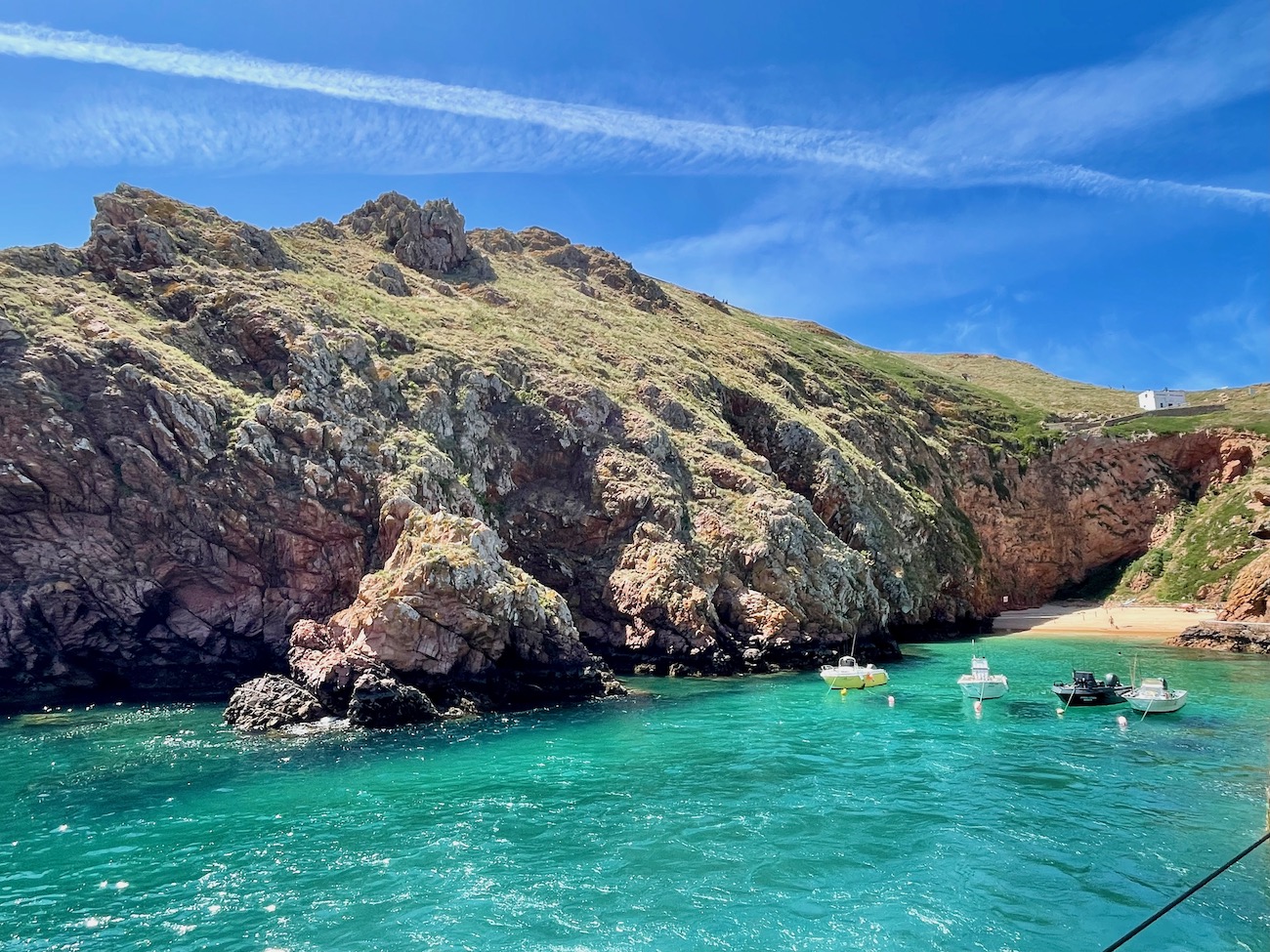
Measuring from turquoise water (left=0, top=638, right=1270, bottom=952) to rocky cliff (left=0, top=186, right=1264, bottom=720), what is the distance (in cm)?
755

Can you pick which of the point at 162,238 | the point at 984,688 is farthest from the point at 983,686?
the point at 162,238

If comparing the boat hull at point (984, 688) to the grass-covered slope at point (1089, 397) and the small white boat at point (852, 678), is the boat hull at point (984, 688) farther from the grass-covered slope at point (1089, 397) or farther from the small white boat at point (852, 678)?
the grass-covered slope at point (1089, 397)

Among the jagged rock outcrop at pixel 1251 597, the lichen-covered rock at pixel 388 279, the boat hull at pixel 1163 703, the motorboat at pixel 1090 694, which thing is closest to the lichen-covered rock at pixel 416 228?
the lichen-covered rock at pixel 388 279

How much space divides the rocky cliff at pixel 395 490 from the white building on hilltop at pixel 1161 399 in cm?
2415

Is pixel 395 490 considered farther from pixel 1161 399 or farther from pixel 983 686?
pixel 1161 399

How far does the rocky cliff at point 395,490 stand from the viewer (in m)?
42.0

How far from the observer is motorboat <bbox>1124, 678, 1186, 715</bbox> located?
3556cm

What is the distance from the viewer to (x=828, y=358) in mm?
114938

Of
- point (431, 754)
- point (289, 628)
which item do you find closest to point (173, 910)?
point (431, 754)

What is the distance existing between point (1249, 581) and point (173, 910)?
76174mm

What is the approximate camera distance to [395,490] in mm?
47156

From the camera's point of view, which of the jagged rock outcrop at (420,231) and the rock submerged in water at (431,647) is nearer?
the rock submerged in water at (431,647)

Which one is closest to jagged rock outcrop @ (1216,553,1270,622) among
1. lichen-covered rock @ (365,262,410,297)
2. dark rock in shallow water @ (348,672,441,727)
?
dark rock in shallow water @ (348,672,441,727)

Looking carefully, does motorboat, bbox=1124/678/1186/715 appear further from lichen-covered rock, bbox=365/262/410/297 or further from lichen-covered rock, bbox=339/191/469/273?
lichen-covered rock, bbox=339/191/469/273
